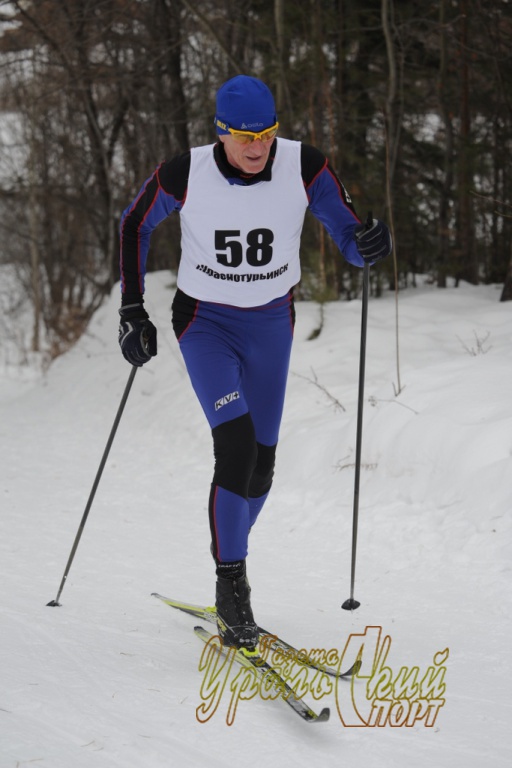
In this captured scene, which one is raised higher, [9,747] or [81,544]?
[9,747]

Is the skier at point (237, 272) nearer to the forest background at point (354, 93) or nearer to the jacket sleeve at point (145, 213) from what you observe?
the jacket sleeve at point (145, 213)

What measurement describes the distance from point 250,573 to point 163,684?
166cm

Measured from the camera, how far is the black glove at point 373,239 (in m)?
3.32

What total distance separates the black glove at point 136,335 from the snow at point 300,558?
1.11 meters

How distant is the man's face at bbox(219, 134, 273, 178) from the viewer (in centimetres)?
300

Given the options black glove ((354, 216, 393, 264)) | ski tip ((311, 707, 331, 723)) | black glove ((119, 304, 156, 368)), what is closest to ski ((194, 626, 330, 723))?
ski tip ((311, 707, 331, 723))

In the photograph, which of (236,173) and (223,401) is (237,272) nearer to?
(236,173)

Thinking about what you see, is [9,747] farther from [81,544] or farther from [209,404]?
[81,544]

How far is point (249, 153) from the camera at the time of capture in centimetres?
301

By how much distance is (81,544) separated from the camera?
188 inches

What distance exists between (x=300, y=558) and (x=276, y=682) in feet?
6.47

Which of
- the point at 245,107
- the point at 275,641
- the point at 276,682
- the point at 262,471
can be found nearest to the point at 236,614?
the point at 275,641

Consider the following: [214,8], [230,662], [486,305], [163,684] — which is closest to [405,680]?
[230,662]

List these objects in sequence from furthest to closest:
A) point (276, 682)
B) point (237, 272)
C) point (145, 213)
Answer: point (145, 213), point (237, 272), point (276, 682)
